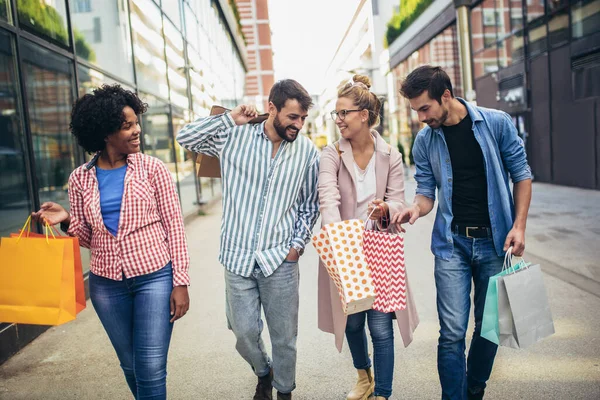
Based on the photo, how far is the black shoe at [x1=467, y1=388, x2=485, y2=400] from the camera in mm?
3156

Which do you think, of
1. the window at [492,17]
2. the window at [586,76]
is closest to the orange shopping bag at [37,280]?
the window at [586,76]

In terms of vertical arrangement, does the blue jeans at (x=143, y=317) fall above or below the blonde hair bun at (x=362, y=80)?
below

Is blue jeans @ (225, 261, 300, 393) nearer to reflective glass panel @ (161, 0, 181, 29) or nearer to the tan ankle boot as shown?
the tan ankle boot

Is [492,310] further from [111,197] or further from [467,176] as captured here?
[111,197]

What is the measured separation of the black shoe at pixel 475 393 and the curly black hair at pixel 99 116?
2439 mm

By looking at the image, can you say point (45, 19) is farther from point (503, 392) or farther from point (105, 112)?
point (503, 392)

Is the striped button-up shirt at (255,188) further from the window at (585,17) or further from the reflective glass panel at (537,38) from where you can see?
the reflective glass panel at (537,38)

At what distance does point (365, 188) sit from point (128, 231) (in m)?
1.31

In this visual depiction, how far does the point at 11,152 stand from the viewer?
5160 millimetres

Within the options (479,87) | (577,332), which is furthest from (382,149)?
(479,87)

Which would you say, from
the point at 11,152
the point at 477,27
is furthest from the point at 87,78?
the point at 477,27

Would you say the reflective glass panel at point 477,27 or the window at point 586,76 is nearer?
the window at point 586,76

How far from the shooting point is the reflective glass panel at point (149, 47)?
32.6 ft

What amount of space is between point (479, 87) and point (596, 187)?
8.16m
